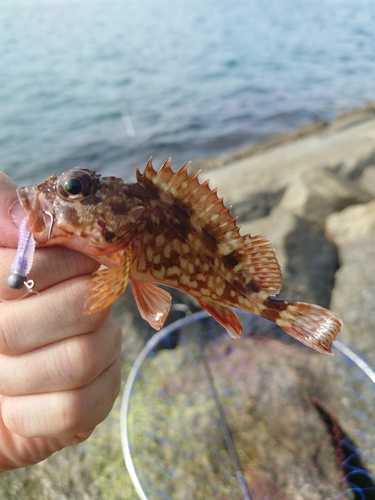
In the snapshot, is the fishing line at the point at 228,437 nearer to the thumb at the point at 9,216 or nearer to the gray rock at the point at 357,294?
the gray rock at the point at 357,294

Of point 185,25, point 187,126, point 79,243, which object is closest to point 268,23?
point 185,25

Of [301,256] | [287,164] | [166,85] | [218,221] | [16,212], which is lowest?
[166,85]

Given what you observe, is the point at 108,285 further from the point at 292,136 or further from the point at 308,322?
the point at 292,136

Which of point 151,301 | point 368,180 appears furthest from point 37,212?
point 368,180

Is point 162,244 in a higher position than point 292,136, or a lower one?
higher

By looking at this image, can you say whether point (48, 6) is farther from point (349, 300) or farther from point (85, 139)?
point (349, 300)

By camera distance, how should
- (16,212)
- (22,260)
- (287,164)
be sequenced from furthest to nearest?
(287,164) < (16,212) < (22,260)

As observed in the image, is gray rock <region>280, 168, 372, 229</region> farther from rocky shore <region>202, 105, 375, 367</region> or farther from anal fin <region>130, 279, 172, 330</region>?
anal fin <region>130, 279, 172, 330</region>
